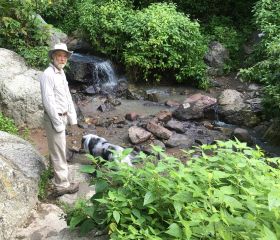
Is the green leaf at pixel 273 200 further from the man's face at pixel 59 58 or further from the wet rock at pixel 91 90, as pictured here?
the wet rock at pixel 91 90

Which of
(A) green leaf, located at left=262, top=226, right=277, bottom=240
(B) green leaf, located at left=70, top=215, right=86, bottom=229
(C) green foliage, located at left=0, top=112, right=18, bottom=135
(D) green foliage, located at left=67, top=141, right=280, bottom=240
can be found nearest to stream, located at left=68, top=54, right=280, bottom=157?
(C) green foliage, located at left=0, top=112, right=18, bottom=135

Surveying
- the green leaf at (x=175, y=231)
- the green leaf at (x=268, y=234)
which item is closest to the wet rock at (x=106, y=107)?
the green leaf at (x=175, y=231)

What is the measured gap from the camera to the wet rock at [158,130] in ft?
32.4

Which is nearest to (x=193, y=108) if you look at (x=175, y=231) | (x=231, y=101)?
(x=231, y=101)

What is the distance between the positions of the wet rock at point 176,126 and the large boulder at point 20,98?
3.55 metres

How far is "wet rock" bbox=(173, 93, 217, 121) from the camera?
11133 millimetres

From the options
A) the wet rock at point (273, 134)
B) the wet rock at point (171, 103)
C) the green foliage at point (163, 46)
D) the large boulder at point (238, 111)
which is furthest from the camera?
the green foliage at point (163, 46)

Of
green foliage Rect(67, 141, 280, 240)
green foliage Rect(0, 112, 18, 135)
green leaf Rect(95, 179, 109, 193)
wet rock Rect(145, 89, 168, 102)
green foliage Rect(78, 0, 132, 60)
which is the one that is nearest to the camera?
green foliage Rect(67, 141, 280, 240)

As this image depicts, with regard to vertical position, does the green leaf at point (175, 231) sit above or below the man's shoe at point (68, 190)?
above

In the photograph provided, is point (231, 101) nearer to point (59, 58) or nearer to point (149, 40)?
point (149, 40)

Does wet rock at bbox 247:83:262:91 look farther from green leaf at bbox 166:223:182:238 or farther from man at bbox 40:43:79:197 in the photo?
green leaf at bbox 166:223:182:238

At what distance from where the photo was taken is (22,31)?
423 inches

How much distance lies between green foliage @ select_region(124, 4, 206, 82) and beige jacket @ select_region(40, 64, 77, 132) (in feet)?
22.3

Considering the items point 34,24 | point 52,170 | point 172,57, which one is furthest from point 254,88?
point 52,170
